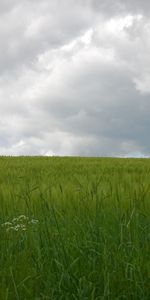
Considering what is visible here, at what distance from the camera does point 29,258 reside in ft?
13.3

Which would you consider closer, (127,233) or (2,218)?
(127,233)

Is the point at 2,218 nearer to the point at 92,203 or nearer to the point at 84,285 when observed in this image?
the point at 92,203

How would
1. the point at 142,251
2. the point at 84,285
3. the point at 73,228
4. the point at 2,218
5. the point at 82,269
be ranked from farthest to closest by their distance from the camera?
the point at 2,218 < the point at 73,228 < the point at 142,251 < the point at 82,269 < the point at 84,285

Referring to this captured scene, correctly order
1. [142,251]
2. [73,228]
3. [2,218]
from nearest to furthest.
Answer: [142,251] < [73,228] < [2,218]

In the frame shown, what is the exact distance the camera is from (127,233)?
4309 mm

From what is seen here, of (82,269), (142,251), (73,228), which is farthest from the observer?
(73,228)

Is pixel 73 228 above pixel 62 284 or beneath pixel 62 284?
above

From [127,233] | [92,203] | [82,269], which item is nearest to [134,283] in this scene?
[82,269]

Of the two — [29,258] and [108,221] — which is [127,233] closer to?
[108,221]

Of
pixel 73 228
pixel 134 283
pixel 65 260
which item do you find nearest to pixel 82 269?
pixel 65 260

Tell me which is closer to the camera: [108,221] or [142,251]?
[142,251]

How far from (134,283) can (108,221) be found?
1078mm

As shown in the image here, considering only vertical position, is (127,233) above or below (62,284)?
above

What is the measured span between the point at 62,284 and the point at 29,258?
19.1 inches
